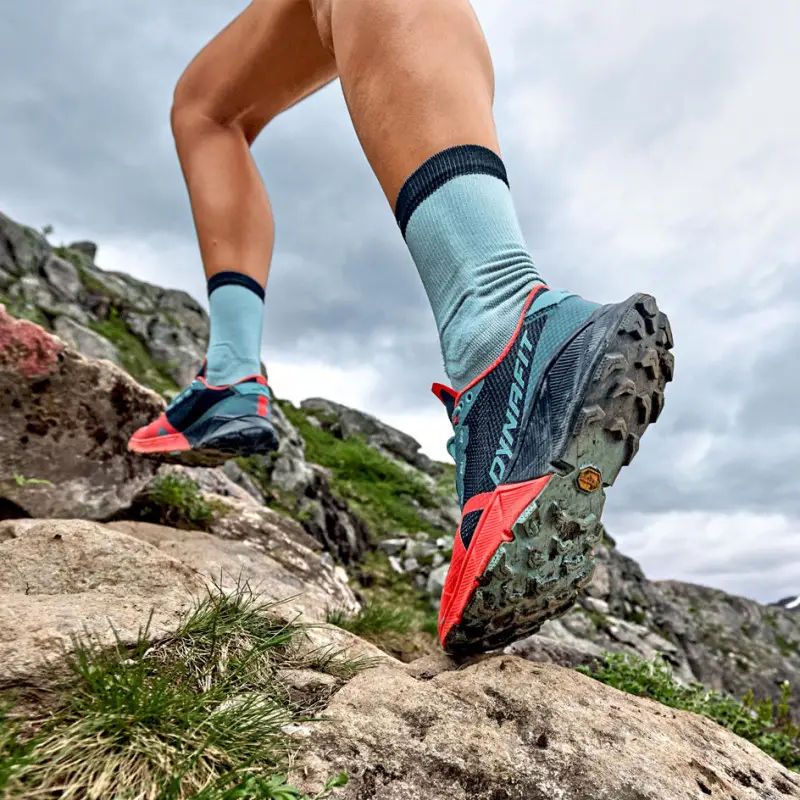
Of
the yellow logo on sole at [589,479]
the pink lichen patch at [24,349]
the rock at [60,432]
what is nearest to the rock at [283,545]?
the rock at [60,432]

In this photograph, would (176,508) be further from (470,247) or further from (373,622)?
(470,247)

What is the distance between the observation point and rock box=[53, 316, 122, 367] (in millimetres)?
17641

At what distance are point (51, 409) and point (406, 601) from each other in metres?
6.36

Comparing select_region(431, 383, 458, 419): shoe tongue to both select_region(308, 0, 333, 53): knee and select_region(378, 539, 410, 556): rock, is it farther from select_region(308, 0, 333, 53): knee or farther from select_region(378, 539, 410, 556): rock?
select_region(378, 539, 410, 556): rock

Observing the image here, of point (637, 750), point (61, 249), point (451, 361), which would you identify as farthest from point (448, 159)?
point (61, 249)

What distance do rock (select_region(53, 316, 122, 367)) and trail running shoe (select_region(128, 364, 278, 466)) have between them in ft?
51.2

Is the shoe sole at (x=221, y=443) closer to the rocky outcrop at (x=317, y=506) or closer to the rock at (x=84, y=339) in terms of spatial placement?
the rocky outcrop at (x=317, y=506)

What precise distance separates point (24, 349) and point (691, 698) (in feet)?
14.6

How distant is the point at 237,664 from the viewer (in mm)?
1745

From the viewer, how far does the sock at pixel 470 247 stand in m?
1.91

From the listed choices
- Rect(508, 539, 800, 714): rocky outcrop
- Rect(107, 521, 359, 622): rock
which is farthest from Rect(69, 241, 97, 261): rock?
Rect(107, 521, 359, 622): rock

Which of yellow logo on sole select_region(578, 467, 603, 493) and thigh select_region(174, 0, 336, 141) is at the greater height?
thigh select_region(174, 0, 336, 141)

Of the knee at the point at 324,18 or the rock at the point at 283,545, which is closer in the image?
the knee at the point at 324,18

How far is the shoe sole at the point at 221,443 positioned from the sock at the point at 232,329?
265mm
